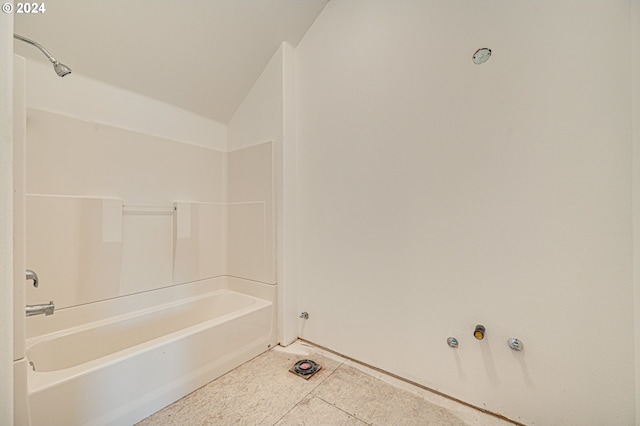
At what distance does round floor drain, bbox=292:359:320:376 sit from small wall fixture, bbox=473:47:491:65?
2263 mm

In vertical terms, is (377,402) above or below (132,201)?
below

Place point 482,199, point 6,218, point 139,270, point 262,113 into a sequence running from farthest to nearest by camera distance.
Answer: point 262,113
point 139,270
point 482,199
point 6,218

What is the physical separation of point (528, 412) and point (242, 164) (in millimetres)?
2694

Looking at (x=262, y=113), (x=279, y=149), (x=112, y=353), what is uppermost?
(x=262, y=113)

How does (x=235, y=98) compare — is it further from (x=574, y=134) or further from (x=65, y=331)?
(x=574, y=134)

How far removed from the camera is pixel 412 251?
1.70m

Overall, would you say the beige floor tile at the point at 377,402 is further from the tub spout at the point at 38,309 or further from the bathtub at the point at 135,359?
Result: the tub spout at the point at 38,309

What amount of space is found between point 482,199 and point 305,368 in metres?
1.64

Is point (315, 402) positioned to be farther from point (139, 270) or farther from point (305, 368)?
point (139, 270)

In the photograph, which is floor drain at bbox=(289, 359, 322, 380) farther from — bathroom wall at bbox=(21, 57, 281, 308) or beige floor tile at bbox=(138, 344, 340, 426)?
bathroom wall at bbox=(21, 57, 281, 308)

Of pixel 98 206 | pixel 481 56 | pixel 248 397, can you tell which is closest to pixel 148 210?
pixel 98 206

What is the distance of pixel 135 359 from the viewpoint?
1.40 meters

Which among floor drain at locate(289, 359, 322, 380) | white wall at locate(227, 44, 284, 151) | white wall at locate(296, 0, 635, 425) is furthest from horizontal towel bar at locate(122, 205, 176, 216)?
floor drain at locate(289, 359, 322, 380)

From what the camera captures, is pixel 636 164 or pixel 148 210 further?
pixel 148 210
